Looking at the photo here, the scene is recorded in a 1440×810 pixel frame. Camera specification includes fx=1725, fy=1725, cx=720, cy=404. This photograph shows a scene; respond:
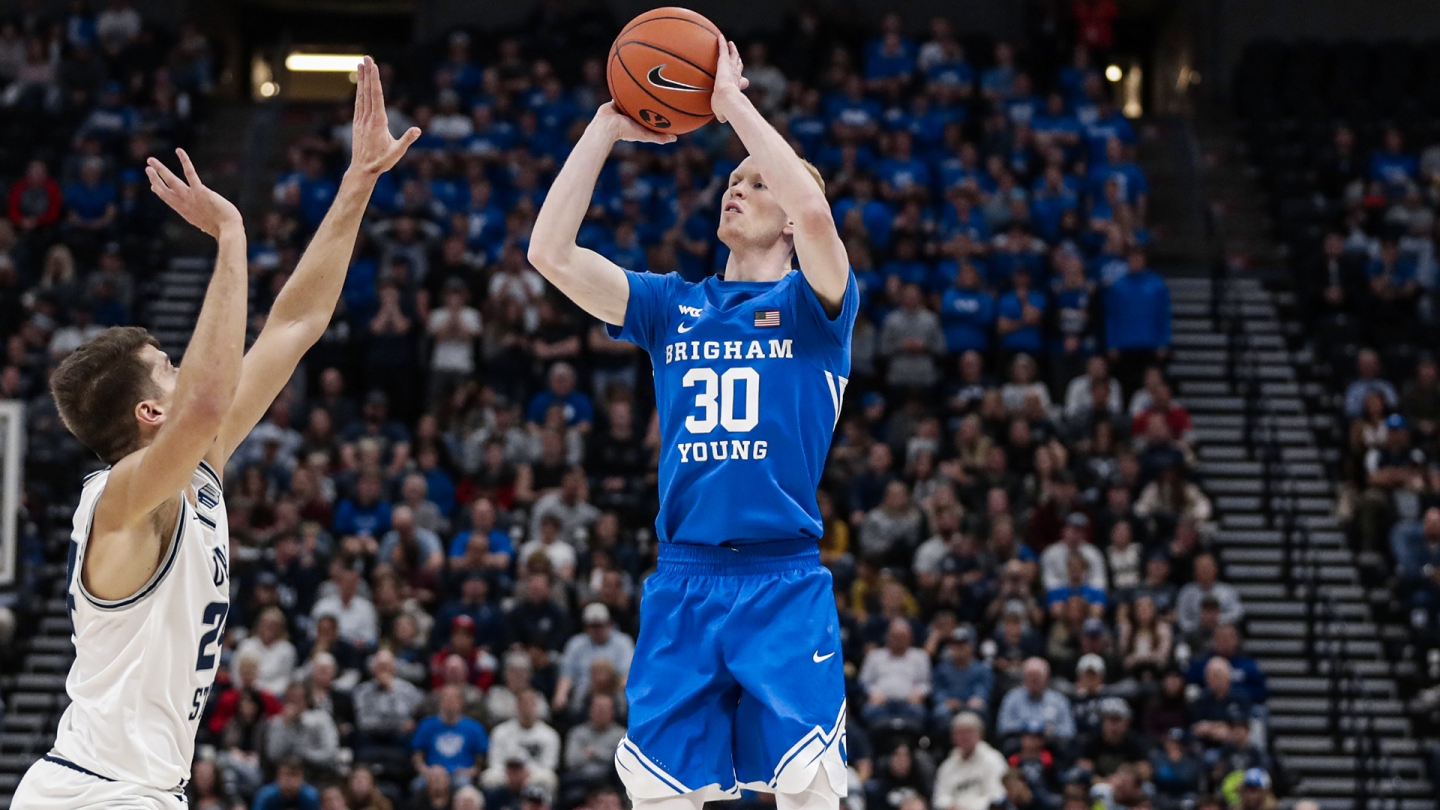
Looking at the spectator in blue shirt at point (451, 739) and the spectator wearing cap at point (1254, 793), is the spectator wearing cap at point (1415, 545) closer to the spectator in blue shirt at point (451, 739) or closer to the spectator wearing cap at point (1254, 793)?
the spectator wearing cap at point (1254, 793)

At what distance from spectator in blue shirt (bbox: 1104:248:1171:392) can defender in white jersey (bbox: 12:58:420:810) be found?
14.5 meters

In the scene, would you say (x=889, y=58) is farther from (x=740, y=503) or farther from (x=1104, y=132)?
(x=740, y=503)

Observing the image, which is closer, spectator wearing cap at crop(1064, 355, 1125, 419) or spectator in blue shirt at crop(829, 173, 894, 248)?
spectator wearing cap at crop(1064, 355, 1125, 419)

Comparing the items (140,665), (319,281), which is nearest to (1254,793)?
(319,281)

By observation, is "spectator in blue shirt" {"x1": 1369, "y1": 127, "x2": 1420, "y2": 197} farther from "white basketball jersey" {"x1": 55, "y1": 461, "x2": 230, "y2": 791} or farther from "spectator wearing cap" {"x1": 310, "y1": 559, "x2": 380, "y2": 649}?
"white basketball jersey" {"x1": 55, "y1": 461, "x2": 230, "y2": 791}

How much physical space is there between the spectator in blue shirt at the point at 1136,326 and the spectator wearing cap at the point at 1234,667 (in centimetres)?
422

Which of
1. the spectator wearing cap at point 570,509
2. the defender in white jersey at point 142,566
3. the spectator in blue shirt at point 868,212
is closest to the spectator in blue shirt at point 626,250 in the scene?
the spectator in blue shirt at point 868,212

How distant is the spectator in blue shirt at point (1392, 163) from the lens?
821 inches

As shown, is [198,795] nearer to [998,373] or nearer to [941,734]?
[941,734]

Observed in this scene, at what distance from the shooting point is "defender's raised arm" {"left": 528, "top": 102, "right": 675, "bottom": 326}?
5.56 metres

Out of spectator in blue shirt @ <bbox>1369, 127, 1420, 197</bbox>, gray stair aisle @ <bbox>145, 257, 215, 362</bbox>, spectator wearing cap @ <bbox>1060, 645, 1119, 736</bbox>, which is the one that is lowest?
spectator wearing cap @ <bbox>1060, 645, 1119, 736</bbox>

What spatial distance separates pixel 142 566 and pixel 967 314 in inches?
560

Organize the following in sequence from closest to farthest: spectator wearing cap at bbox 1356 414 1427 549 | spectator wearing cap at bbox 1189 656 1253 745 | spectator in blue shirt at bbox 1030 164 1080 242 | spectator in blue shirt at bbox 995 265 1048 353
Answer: spectator wearing cap at bbox 1189 656 1253 745 → spectator wearing cap at bbox 1356 414 1427 549 → spectator in blue shirt at bbox 995 265 1048 353 → spectator in blue shirt at bbox 1030 164 1080 242

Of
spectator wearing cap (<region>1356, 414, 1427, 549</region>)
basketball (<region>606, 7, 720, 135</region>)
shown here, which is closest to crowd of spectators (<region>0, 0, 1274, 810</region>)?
spectator wearing cap (<region>1356, 414, 1427, 549</region>)
